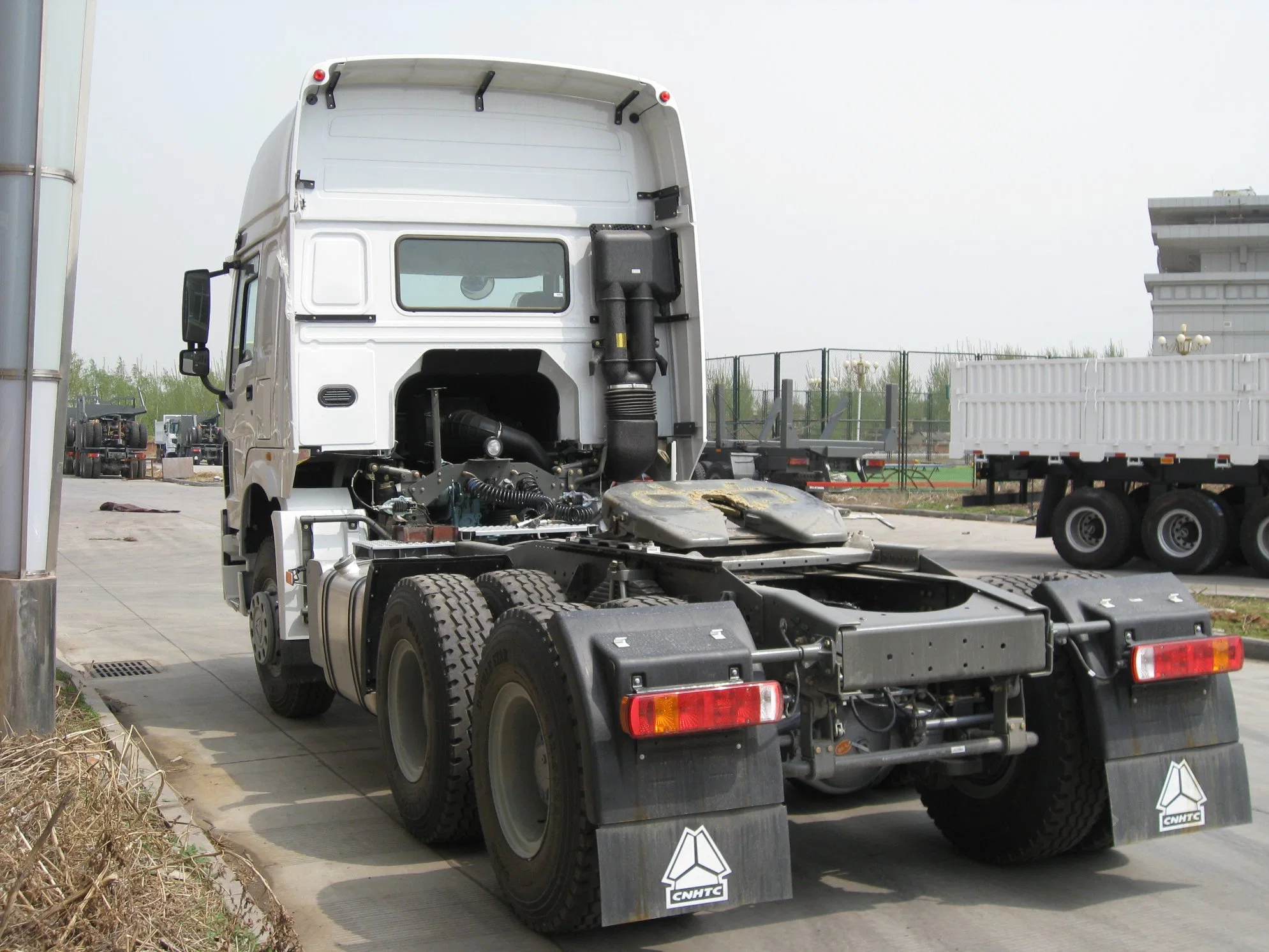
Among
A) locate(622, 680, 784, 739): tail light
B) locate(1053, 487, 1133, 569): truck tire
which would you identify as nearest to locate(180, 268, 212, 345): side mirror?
locate(622, 680, 784, 739): tail light

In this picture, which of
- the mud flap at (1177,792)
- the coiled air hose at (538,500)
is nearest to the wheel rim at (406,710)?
the coiled air hose at (538,500)

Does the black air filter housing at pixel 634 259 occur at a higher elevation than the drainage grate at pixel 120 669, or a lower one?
higher

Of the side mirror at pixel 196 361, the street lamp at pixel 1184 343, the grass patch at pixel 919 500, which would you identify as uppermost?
the street lamp at pixel 1184 343

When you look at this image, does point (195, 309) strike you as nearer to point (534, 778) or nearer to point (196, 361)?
point (196, 361)

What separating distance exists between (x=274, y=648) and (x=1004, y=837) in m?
4.40

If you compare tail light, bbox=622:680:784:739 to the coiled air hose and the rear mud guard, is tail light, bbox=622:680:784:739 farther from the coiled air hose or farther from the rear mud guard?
the coiled air hose

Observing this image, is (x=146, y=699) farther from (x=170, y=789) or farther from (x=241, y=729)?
(x=170, y=789)

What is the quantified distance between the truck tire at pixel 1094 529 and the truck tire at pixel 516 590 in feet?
37.7

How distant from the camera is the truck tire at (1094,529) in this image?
52.2 ft

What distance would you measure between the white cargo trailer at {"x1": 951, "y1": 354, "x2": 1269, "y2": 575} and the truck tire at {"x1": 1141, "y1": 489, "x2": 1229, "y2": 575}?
14 millimetres

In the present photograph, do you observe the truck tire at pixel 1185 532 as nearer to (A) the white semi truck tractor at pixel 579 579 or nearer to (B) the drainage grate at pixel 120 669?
(A) the white semi truck tractor at pixel 579 579

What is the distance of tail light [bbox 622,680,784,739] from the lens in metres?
3.99

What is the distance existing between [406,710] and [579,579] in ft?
3.16

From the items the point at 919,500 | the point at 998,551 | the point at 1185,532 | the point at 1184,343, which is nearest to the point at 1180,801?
the point at 1185,532
